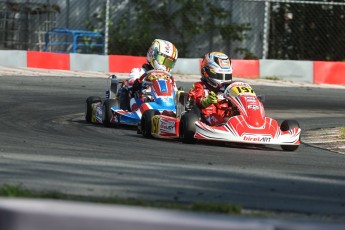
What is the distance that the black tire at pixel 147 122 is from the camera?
419 inches

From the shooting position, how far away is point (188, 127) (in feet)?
32.9

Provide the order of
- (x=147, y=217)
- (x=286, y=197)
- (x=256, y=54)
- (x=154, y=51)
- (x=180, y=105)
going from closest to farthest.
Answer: (x=147, y=217) → (x=286, y=197) → (x=180, y=105) → (x=154, y=51) → (x=256, y=54)

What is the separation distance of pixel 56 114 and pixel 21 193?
688 centimetres

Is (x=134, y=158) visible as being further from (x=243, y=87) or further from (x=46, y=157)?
(x=243, y=87)

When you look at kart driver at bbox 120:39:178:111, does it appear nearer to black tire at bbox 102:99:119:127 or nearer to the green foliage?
black tire at bbox 102:99:119:127

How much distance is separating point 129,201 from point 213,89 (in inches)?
197

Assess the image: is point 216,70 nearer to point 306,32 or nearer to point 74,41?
point 74,41

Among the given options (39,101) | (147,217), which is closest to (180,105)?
(39,101)

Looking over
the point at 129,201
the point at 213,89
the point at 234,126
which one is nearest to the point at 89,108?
the point at 213,89

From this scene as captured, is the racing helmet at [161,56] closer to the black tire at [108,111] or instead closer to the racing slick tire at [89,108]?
the black tire at [108,111]

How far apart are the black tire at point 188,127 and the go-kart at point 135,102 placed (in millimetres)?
903

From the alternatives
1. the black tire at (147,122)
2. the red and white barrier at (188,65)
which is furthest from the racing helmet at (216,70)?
the red and white barrier at (188,65)

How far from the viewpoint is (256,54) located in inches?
816

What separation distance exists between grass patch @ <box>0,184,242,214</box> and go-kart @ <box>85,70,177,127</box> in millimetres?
4942
